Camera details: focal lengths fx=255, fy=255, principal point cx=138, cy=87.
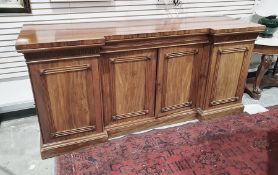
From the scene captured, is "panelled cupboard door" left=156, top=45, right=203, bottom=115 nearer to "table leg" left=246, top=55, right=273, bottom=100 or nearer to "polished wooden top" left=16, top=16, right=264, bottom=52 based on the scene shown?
"polished wooden top" left=16, top=16, right=264, bottom=52

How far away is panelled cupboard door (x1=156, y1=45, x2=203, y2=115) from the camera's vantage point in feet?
7.90

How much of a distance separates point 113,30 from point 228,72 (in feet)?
4.23

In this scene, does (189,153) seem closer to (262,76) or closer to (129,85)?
(129,85)

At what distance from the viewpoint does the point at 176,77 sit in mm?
2537

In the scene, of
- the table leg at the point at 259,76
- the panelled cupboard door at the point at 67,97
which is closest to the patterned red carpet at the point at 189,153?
the panelled cupboard door at the point at 67,97

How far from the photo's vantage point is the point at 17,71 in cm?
261

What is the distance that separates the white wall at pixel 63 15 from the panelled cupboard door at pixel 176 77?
2.21ft

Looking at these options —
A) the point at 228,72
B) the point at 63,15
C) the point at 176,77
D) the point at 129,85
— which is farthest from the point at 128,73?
A: the point at 228,72

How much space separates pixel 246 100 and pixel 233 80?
661mm

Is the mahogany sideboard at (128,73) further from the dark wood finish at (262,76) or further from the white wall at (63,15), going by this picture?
the dark wood finish at (262,76)

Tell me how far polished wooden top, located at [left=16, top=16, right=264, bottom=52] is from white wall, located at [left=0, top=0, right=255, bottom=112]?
12 cm

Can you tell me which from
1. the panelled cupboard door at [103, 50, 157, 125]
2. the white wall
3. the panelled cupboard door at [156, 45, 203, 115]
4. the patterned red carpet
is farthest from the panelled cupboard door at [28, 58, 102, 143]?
the white wall

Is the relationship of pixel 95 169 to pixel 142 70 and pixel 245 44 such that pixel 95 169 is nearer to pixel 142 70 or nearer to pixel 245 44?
pixel 142 70

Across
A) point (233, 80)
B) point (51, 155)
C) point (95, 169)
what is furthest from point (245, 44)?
point (51, 155)
